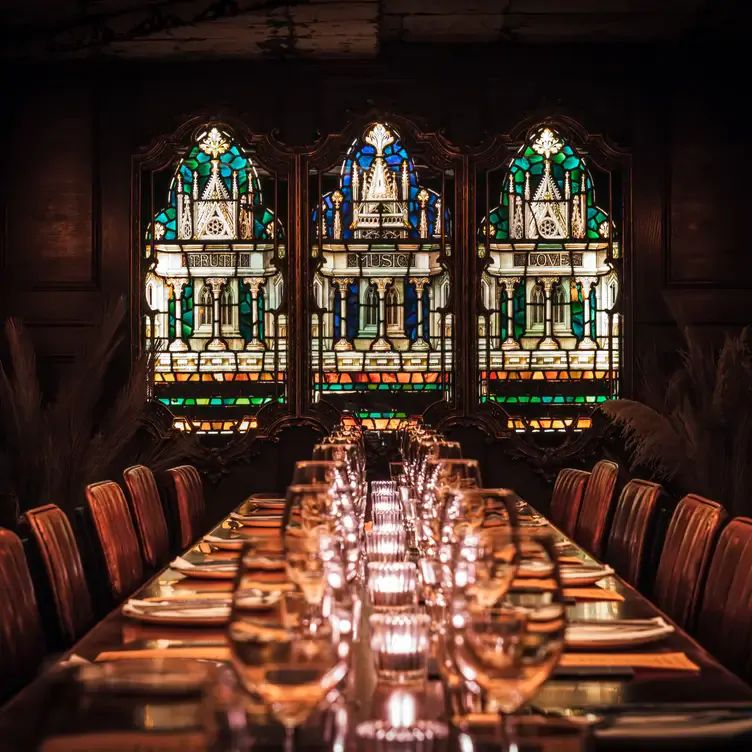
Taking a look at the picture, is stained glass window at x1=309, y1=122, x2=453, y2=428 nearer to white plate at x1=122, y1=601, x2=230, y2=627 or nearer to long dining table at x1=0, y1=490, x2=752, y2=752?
white plate at x1=122, y1=601, x2=230, y2=627

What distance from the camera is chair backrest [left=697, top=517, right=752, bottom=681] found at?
2.19 metres

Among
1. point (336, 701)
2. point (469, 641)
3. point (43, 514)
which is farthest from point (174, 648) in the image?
point (43, 514)

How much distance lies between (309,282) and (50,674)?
16.9 feet

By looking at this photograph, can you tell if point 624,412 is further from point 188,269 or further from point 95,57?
point 95,57

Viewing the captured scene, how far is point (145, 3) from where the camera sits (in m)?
5.75

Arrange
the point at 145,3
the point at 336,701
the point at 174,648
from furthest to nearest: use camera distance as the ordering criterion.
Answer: the point at 145,3, the point at 174,648, the point at 336,701

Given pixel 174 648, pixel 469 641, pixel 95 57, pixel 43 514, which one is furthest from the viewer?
pixel 95 57

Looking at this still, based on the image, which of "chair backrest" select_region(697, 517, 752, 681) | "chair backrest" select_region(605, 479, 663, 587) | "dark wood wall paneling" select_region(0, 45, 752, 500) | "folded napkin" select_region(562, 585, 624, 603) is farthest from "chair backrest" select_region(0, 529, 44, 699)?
"dark wood wall paneling" select_region(0, 45, 752, 500)

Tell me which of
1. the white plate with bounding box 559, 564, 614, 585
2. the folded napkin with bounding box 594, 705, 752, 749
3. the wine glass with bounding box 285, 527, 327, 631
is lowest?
the white plate with bounding box 559, 564, 614, 585

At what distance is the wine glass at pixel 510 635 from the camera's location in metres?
1.05

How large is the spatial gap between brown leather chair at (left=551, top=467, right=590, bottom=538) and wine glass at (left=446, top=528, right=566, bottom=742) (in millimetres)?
3463

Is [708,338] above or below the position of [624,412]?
above

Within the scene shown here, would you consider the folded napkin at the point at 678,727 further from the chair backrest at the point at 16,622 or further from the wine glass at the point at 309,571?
the chair backrest at the point at 16,622

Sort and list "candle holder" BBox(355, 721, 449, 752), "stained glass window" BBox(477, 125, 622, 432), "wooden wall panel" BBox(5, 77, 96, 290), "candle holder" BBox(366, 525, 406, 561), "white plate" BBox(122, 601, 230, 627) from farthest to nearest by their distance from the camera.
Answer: "wooden wall panel" BBox(5, 77, 96, 290) < "stained glass window" BBox(477, 125, 622, 432) < "candle holder" BBox(366, 525, 406, 561) < "white plate" BBox(122, 601, 230, 627) < "candle holder" BBox(355, 721, 449, 752)
